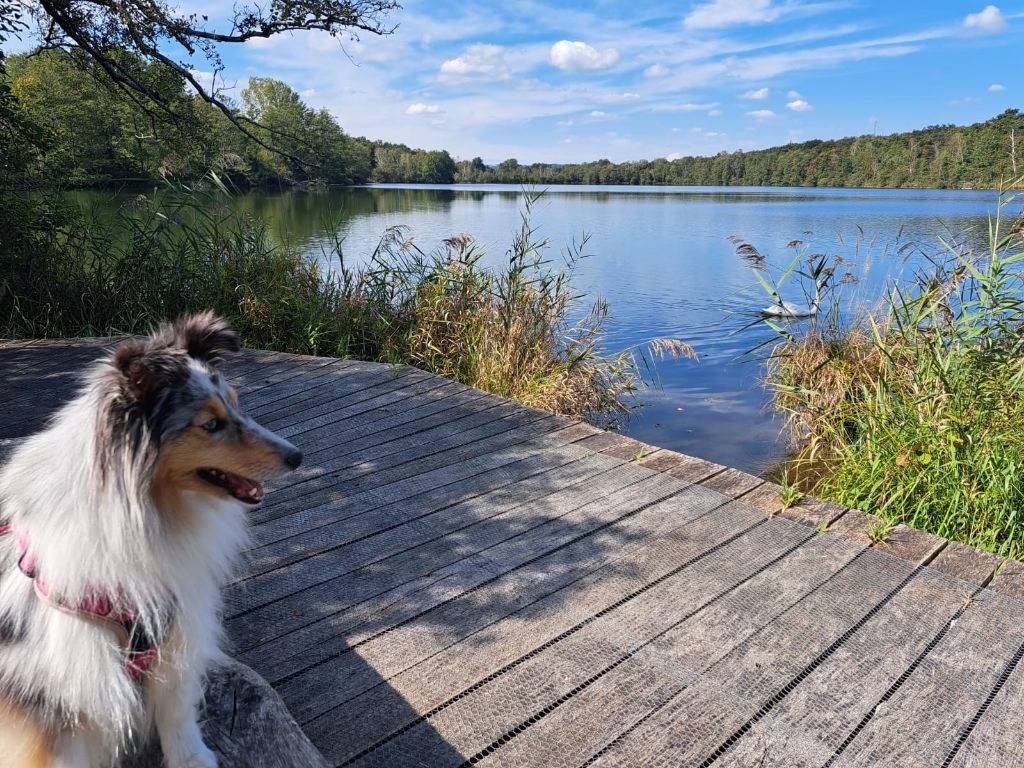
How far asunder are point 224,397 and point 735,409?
603 centimetres

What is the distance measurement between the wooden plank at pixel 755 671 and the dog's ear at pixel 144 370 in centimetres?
144

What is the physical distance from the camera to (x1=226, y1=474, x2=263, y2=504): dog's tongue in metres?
1.48

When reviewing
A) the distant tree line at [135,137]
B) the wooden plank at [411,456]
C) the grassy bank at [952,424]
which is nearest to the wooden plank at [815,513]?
the grassy bank at [952,424]

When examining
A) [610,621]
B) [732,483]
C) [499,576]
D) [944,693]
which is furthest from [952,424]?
[499,576]

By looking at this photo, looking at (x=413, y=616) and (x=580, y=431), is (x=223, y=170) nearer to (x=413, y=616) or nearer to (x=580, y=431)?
(x=580, y=431)

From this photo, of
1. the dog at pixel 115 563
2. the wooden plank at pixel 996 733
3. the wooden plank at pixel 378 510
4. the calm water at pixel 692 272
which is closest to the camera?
the dog at pixel 115 563

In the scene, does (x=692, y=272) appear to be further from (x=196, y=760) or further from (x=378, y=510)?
(x=196, y=760)

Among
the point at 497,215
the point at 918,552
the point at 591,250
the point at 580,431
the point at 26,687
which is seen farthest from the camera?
the point at 497,215

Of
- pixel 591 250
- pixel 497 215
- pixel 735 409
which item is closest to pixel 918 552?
pixel 735 409

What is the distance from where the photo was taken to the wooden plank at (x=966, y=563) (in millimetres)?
2604

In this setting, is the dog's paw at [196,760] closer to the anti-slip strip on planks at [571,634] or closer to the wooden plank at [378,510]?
the anti-slip strip on planks at [571,634]

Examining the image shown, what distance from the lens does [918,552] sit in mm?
2781

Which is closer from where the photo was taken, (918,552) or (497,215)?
(918,552)

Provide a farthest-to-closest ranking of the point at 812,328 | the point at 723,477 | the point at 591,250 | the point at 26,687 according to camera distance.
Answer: the point at 591,250
the point at 812,328
the point at 723,477
the point at 26,687
